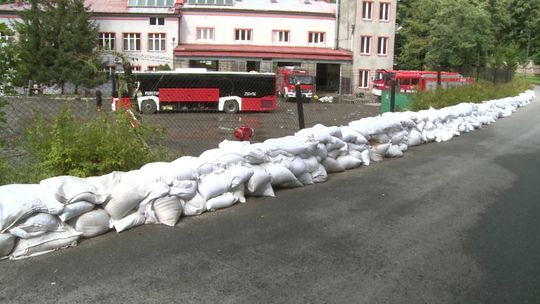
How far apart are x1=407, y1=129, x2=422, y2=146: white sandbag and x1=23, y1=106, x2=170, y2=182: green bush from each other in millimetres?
6405

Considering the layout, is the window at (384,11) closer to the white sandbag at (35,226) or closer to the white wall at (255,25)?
the white wall at (255,25)

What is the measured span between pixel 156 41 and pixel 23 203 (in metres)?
48.3

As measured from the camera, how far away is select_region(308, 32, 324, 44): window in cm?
5454

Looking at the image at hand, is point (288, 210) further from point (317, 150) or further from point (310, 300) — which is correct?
point (310, 300)

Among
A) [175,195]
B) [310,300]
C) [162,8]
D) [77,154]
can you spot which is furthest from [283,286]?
[162,8]

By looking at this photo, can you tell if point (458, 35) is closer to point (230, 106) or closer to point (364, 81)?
point (364, 81)

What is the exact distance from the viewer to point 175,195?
18.4 ft

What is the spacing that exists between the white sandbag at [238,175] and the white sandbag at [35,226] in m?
2.06

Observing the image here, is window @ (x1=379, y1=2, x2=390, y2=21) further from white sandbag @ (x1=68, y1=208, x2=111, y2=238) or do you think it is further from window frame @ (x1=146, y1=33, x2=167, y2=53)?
white sandbag @ (x1=68, y1=208, x2=111, y2=238)

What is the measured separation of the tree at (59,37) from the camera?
41906 mm

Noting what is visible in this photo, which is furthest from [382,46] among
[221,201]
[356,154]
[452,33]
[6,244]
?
[6,244]

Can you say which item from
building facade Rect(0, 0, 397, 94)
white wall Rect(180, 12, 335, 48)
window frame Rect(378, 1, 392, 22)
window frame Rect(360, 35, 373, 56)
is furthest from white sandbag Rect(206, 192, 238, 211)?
window frame Rect(378, 1, 392, 22)

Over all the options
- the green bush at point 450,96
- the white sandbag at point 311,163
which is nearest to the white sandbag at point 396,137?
the white sandbag at point 311,163

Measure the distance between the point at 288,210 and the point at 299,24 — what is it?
162 feet
